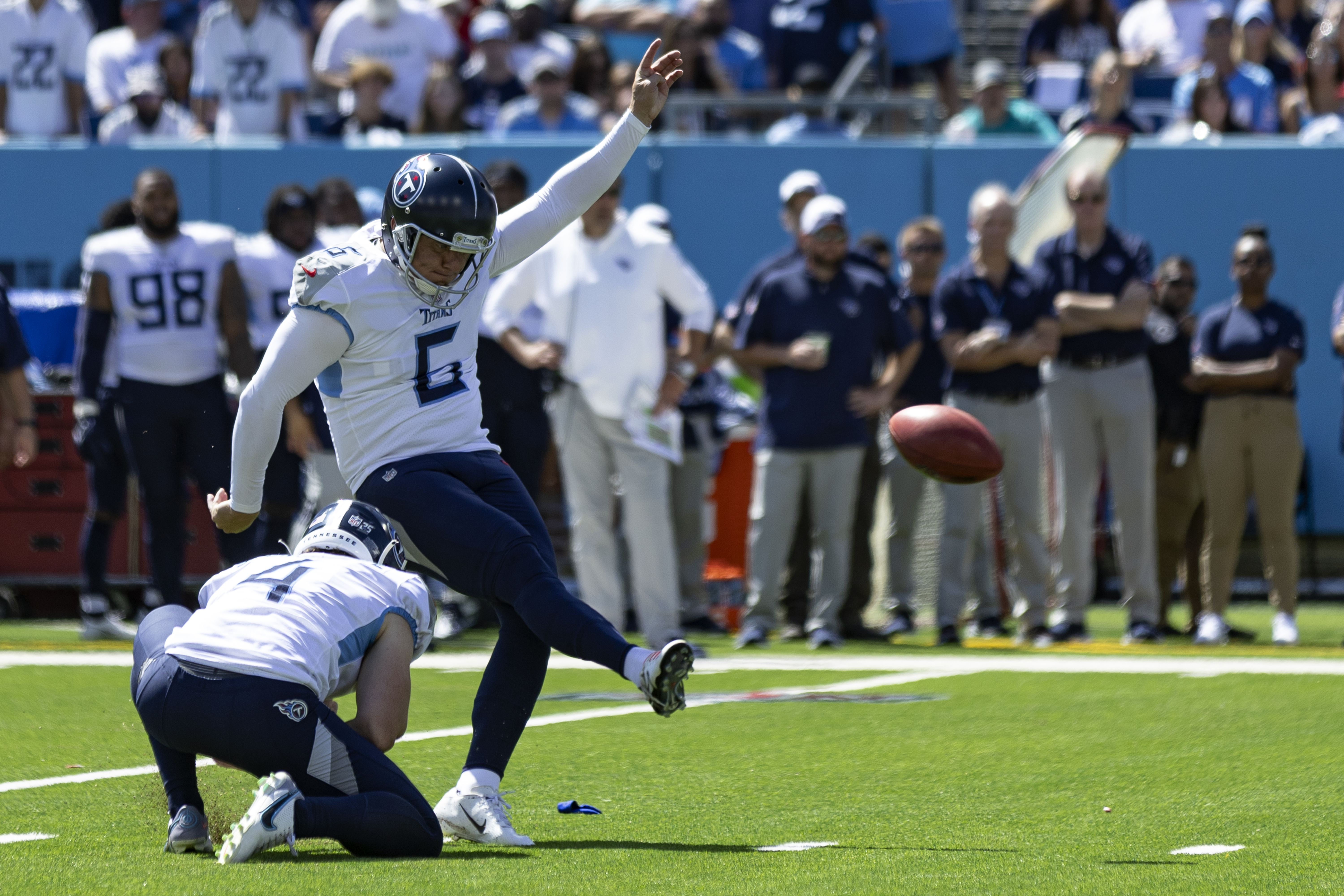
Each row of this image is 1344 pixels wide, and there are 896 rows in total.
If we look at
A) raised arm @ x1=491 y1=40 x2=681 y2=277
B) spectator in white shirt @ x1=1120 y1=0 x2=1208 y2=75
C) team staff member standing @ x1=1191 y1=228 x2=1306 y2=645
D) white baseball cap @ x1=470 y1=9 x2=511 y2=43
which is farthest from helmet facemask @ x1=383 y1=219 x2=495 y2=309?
spectator in white shirt @ x1=1120 y1=0 x2=1208 y2=75

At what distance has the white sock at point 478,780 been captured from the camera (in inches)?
189

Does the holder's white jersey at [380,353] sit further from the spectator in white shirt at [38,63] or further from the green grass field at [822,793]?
the spectator in white shirt at [38,63]

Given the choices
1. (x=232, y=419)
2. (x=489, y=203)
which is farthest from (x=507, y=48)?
(x=489, y=203)

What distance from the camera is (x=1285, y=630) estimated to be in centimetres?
1012

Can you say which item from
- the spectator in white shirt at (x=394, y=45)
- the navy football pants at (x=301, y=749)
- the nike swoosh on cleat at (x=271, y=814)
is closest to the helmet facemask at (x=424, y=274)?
the navy football pants at (x=301, y=749)

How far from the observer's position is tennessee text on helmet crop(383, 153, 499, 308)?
15.5ft

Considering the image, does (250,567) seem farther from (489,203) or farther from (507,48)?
(507,48)

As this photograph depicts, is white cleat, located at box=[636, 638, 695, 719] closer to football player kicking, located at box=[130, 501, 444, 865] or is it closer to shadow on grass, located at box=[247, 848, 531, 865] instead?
shadow on grass, located at box=[247, 848, 531, 865]

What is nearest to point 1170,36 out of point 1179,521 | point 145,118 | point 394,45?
point 1179,521

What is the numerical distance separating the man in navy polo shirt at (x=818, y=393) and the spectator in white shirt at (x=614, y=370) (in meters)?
0.61

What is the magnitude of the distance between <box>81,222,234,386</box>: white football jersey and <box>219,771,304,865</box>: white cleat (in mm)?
5962

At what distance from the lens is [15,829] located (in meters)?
4.89

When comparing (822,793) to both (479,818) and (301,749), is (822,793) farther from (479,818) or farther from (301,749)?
(301,749)

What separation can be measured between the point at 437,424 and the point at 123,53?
36.3ft
